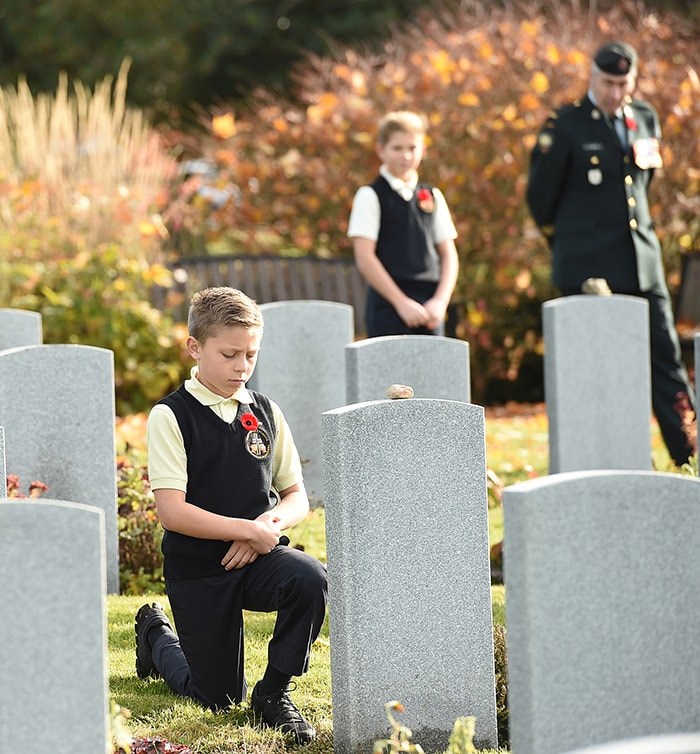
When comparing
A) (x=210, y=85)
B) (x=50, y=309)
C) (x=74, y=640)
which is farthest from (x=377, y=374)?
(x=210, y=85)

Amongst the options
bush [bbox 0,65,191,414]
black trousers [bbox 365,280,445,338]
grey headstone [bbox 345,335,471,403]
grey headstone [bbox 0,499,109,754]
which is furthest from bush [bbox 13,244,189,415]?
grey headstone [bbox 0,499,109,754]

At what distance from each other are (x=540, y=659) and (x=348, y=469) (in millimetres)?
946

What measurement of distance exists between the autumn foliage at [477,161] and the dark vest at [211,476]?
6898mm

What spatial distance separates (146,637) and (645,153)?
4142 mm

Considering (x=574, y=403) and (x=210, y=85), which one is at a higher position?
(x=210, y=85)

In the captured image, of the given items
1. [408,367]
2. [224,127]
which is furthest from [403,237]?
[224,127]

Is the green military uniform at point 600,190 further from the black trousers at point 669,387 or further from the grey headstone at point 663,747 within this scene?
the grey headstone at point 663,747

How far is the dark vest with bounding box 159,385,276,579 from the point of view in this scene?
166 inches

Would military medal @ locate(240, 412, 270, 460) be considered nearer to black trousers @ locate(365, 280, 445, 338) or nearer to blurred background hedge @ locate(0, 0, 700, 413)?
black trousers @ locate(365, 280, 445, 338)

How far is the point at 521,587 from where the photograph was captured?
3.13 m

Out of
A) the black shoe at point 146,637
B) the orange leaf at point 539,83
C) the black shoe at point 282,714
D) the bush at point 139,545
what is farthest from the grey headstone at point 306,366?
the orange leaf at point 539,83

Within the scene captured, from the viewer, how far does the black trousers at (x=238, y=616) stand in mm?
4117

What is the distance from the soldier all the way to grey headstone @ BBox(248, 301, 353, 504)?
51.9 inches

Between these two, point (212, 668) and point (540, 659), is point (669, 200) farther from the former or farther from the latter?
point (540, 659)
